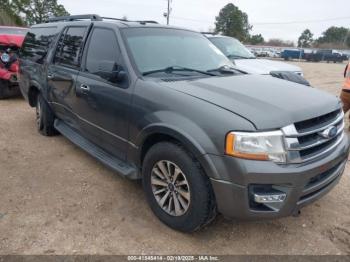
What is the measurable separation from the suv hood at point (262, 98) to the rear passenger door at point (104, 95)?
2.06 feet

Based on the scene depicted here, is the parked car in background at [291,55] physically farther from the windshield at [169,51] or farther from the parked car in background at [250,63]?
the windshield at [169,51]

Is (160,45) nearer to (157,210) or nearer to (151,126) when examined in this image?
(151,126)

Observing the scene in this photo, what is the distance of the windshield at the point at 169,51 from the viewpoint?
11.5 ft

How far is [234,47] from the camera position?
27.6 feet

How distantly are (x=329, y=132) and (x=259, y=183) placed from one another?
907 millimetres

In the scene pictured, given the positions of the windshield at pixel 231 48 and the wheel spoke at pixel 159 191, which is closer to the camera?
the wheel spoke at pixel 159 191

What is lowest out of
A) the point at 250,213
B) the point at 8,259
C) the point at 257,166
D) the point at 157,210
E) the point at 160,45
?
the point at 8,259

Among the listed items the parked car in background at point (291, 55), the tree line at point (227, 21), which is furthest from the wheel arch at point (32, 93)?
Answer: the parked car in background at point (291, 55)

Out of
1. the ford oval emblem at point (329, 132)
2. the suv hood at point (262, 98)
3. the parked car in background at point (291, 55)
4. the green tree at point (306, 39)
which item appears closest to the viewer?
the suv hood at point (262, 98)

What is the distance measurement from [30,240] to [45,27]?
12.2ft

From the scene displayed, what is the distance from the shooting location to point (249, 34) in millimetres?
84938

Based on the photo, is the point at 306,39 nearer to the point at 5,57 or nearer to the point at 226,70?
the point at 5,57

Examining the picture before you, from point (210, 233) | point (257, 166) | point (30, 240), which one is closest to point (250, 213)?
point (257, 166)

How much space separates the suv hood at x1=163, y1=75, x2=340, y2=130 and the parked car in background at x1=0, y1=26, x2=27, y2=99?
6.22 metres
